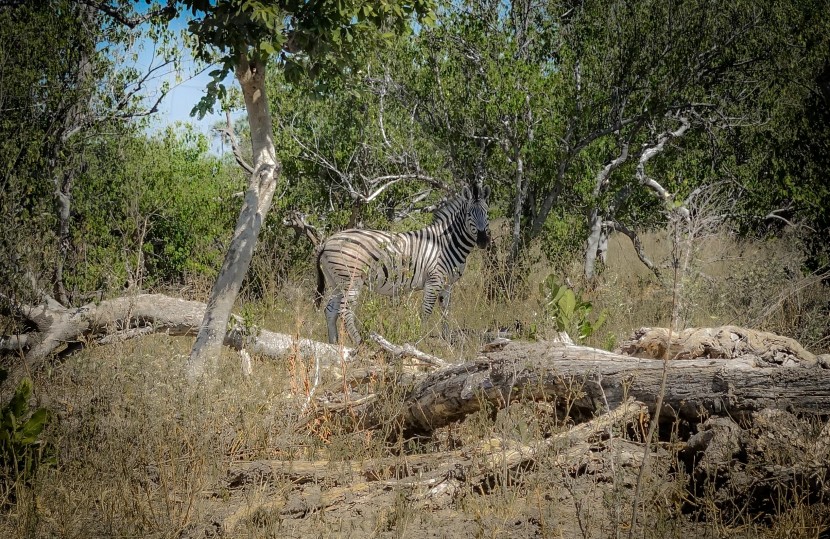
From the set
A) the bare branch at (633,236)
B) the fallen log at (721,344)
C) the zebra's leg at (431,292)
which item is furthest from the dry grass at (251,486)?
the bare branch at (633,236)

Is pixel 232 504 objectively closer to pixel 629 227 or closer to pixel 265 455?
pixel 265 455

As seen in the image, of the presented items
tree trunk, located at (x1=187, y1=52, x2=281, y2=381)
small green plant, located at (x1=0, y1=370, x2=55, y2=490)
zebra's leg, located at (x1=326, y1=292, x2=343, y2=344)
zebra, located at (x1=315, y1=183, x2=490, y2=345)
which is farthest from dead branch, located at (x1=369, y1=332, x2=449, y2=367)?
zebra's leg, located at (x1=326, y1=292, x2=343, y2=344)

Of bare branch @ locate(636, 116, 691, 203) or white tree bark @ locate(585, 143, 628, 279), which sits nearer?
white tree bark @ locate(585, 143, 628, 279)

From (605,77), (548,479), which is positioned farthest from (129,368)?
(605,77)

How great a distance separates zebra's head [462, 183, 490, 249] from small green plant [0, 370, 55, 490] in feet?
21.5

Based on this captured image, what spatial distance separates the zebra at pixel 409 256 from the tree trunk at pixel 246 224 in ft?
6.21

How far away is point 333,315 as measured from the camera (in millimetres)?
9352

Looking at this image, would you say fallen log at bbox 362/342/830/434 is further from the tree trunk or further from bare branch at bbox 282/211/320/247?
bare branch at bbox 282/211/320/247

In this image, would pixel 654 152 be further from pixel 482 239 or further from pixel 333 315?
pixel 333 315

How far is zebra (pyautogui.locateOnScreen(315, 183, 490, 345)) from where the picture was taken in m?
9.42

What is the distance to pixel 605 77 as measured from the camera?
11891mm

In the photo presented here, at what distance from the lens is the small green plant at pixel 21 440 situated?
478 cm

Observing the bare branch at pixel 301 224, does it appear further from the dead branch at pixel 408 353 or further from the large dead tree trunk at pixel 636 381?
the large dead tree trunk at pixel 636 381

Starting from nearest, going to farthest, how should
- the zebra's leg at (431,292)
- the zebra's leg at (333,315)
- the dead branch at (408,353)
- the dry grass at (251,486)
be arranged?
the dry grass at (251,486) → the dead branch at (408,353) → the zebra's leg at (333,315) → the zebra's leg at (431,292)
